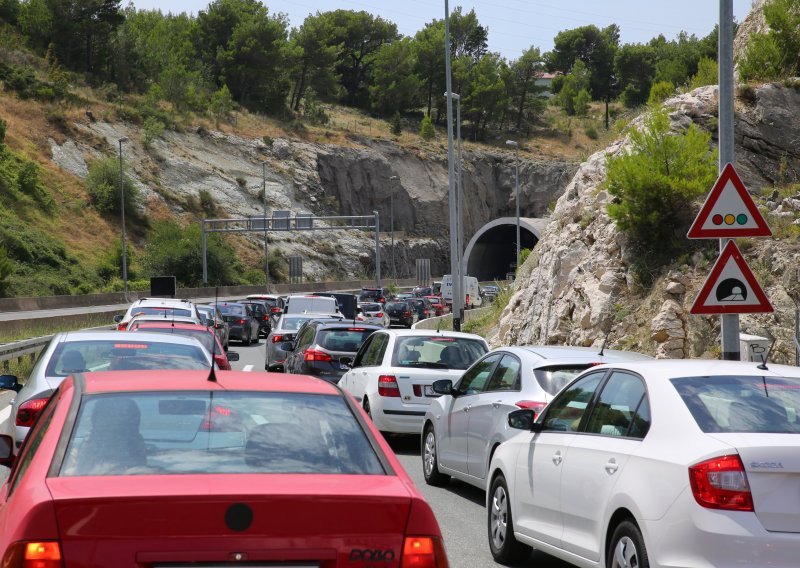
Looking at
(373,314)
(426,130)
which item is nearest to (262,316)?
(373,314)

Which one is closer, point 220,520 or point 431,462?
point 220,520

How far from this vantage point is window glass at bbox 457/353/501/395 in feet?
36.3

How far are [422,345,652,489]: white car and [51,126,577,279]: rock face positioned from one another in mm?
78993

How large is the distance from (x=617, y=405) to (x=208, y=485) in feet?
11.3

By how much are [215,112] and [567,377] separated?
10541 centimetres

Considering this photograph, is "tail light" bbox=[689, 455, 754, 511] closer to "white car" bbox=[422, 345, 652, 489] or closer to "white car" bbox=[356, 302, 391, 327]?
"white car" bbox=[422, 345, 652, 489]

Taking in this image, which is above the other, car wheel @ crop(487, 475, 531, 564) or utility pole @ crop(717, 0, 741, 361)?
utility pole @ crop(717, 0, 741, 361)

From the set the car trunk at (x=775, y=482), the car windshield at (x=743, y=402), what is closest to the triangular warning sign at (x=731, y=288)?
the car windshield at (x=743, y=402)

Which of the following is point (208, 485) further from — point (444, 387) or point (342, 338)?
point (342, 338)

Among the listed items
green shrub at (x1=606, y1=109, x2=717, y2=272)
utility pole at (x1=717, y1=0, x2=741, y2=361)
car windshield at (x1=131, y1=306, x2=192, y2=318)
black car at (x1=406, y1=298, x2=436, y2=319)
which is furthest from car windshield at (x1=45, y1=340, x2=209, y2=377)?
black car at (x1=406, y1=298, x2=436, y2=319)

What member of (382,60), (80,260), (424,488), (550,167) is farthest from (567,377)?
(382,60)

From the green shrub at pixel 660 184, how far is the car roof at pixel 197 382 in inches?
721

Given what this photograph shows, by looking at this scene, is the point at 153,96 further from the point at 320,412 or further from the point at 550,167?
the point at 320,412

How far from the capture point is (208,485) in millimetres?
4098
